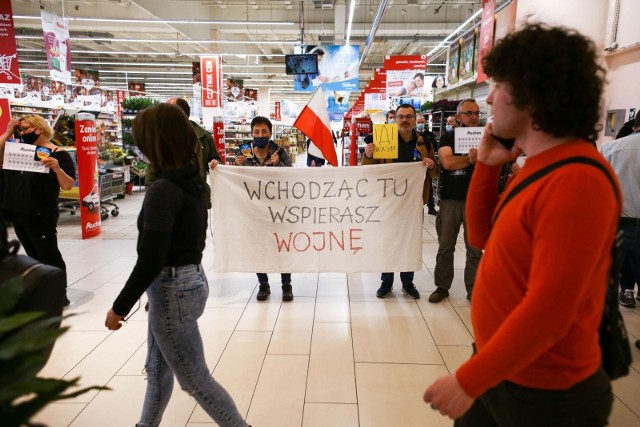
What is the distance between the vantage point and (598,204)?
861mm

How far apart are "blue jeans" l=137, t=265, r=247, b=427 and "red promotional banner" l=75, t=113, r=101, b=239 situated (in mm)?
5295

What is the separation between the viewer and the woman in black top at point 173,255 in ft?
5.34

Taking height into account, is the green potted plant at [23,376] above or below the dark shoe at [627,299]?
above

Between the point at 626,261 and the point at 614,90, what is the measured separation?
2846mm

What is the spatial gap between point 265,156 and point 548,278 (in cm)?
346

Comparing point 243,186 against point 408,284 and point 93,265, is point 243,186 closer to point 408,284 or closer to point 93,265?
point 408,284

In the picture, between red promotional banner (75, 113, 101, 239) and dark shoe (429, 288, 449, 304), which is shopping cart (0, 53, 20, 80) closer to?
red promotional banner (75, 113, 101, 239)

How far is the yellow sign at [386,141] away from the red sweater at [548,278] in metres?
2.89

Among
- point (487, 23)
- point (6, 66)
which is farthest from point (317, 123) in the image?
point (6, 66)

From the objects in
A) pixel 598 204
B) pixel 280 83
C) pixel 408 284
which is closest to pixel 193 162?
pixel 598 204

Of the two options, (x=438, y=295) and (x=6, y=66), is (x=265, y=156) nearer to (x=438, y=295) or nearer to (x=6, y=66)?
(x=438, y=295)

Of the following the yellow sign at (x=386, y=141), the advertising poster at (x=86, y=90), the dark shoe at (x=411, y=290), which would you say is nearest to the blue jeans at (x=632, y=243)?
the dark shoe at (x=411, y=290)

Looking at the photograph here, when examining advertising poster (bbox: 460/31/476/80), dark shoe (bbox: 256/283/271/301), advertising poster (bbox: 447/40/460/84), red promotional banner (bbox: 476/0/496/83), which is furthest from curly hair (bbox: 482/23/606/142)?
advertising poster (bbox: 447/40/460/84)

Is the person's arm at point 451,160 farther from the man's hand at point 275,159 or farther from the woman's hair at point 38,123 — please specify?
the woman's hair at point 38,123
